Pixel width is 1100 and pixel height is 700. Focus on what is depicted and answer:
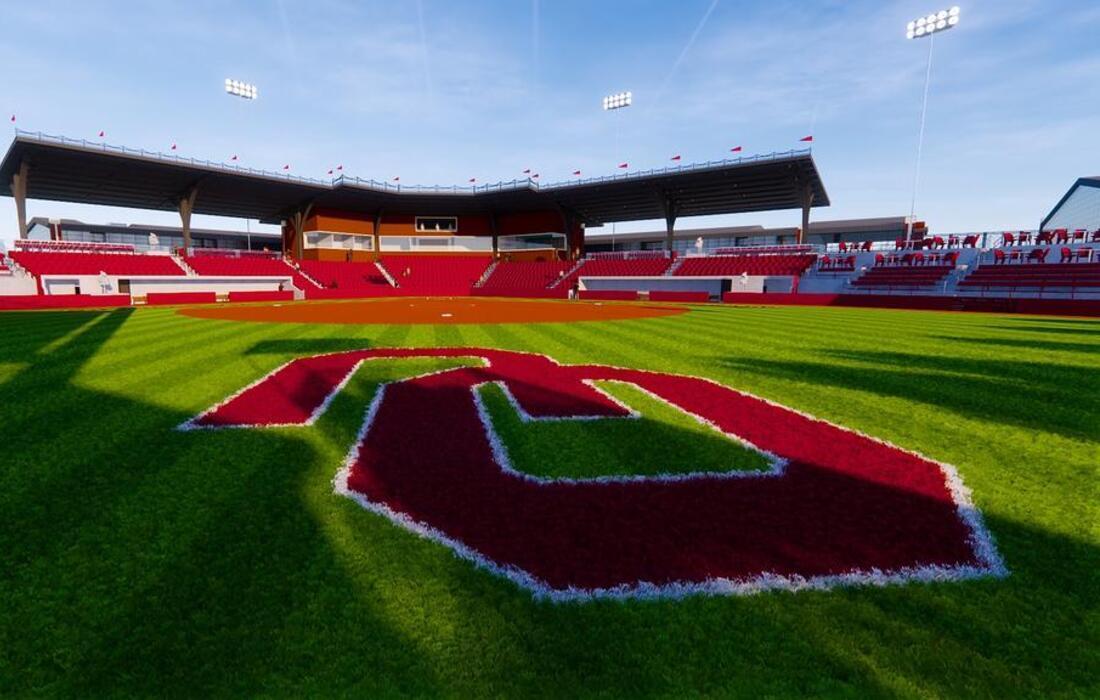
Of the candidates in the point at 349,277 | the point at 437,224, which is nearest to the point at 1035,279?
the point at 437,224

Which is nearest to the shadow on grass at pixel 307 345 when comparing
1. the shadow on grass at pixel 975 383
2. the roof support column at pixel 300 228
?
the shadow on grass at pixel 975 383

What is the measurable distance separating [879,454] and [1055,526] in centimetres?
149

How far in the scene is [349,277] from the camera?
50.6 m

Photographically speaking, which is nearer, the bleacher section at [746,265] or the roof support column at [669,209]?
the bleacher section at [746,265]

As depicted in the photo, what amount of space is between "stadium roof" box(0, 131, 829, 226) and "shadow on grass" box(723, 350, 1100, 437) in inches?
1319

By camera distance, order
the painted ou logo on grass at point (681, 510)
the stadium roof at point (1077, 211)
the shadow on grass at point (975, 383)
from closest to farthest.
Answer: the painted ou logo on grass at point (681, 510) < the shadow on grass at point (975, 383) < the stadium roof at point (1077, 211)

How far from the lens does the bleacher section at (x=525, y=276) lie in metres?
50.8

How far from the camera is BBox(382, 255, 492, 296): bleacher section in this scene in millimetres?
50866

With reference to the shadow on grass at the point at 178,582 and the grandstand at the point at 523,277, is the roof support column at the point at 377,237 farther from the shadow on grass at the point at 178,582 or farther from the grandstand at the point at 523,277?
the shadow on grass at the point at 178,582

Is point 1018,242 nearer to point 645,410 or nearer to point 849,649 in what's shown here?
point 645,410

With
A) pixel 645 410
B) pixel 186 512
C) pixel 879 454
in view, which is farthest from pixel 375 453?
pixel 879 454

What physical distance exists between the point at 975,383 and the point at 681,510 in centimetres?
742

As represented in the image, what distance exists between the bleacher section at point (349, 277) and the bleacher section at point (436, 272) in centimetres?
182

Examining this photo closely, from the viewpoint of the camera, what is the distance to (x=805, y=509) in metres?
3.87
